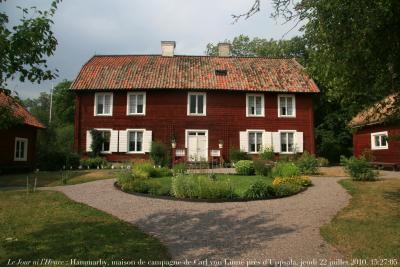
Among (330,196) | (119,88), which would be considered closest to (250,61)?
(119,88)

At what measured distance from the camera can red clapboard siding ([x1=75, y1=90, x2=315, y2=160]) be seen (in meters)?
26.8

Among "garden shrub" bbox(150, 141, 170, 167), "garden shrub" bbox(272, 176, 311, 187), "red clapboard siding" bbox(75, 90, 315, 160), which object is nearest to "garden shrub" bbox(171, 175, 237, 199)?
"garden shrub" bbox(272, 176, 311, 187)

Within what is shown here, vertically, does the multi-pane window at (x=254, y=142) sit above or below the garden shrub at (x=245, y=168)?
above

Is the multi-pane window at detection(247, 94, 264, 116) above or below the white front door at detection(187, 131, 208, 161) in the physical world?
above

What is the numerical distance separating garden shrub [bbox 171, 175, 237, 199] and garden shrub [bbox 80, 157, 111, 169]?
1286cm

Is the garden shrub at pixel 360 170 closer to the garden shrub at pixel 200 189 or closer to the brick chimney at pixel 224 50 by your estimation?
the garden shrub at pixel 200 189

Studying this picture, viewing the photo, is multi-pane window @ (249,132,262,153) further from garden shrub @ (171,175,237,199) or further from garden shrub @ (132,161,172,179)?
garden shrub @ (171,175,237,199)

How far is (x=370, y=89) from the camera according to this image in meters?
9.95

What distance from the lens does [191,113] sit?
88.6 ft

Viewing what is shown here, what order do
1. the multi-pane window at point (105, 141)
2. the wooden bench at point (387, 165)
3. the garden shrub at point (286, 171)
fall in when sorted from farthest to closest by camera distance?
the multi-pane window at point (105, 141) → the wooden bench at point (387, 165) → the garden shrub at point (286, 171)

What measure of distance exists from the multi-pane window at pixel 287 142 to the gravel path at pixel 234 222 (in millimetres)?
13315

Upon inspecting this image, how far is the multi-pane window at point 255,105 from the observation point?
27.5 meters

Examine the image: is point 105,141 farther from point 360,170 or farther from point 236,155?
point 360,170

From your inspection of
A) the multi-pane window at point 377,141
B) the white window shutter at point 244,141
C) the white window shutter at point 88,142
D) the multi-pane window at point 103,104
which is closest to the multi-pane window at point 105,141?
the white window shutter at point 88,142
